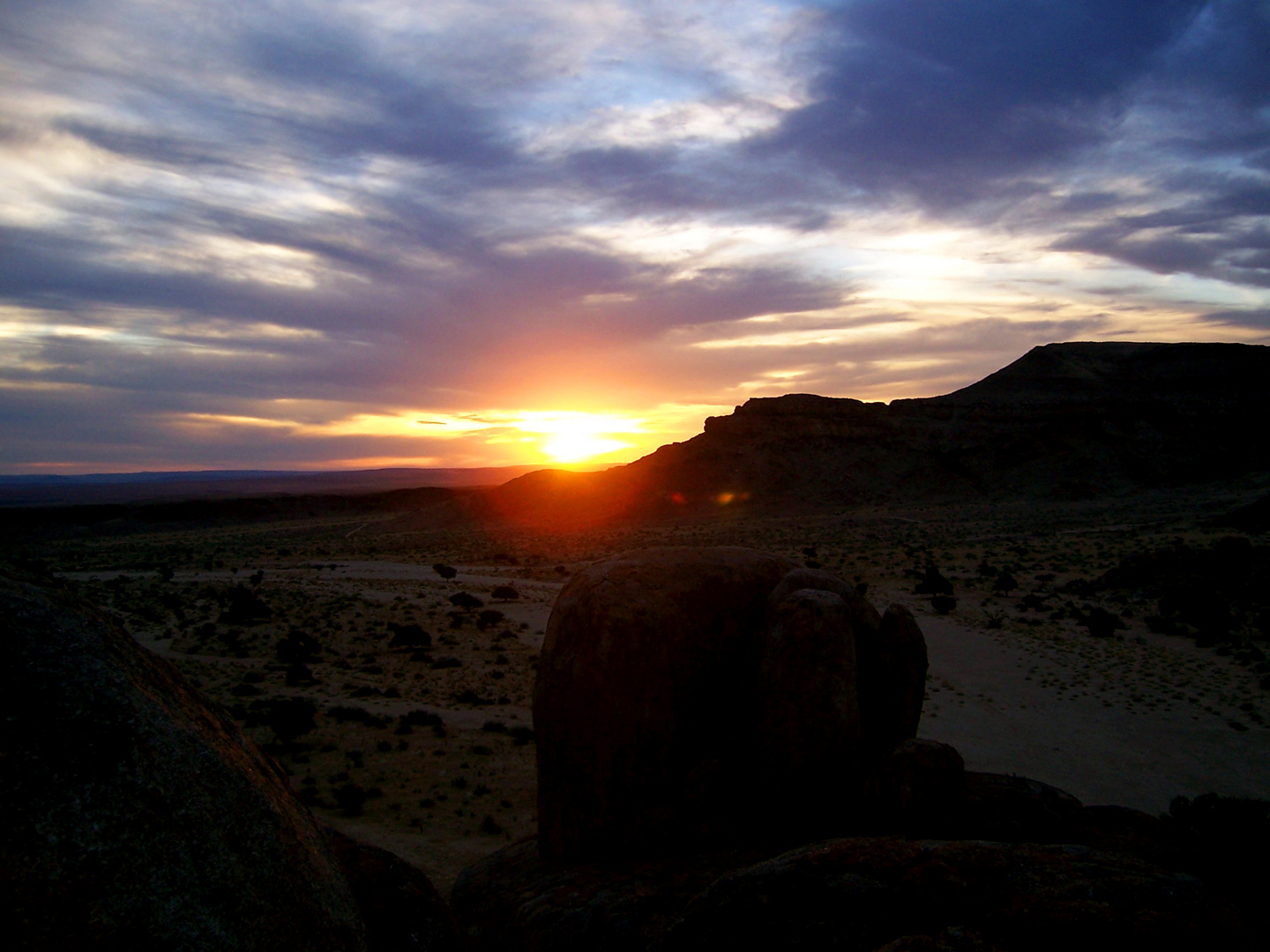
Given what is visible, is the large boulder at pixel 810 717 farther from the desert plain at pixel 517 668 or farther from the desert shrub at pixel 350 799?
the desert shrub at pixel 350 799

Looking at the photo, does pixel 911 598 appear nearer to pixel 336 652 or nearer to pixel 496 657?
pixel 496 657

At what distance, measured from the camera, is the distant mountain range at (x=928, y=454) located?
2995 inches

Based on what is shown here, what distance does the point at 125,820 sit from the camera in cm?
334

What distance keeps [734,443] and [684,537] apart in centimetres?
2918

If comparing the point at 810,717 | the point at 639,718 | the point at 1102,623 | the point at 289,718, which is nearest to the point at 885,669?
the point at 810,717

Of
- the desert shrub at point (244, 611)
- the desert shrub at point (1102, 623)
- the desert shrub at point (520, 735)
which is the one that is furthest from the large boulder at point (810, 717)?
the desert shrub at point (244, 611)

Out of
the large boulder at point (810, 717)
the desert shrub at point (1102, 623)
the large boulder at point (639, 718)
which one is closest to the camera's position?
the large boulder at point (810, 717)

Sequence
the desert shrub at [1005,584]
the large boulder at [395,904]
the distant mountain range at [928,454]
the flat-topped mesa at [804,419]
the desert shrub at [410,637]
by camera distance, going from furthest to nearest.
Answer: the flat-topped mesa at [804,419], the distant mountain range at [928,454], the desert shrub at [1005,584], the desert shrub at [410,637], the large boulder at [395,904]

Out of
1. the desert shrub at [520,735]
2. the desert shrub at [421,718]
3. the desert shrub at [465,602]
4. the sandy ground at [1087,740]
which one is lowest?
the sandy ground at [1087,740]

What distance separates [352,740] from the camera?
15.8 m

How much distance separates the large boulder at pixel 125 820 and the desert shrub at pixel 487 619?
78.3 feet

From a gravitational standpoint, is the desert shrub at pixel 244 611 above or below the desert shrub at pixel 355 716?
above

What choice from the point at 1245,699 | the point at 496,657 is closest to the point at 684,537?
the point at 496,657

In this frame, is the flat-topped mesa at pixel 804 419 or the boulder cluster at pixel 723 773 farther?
the flat-topped mesa at pixel 804 419
